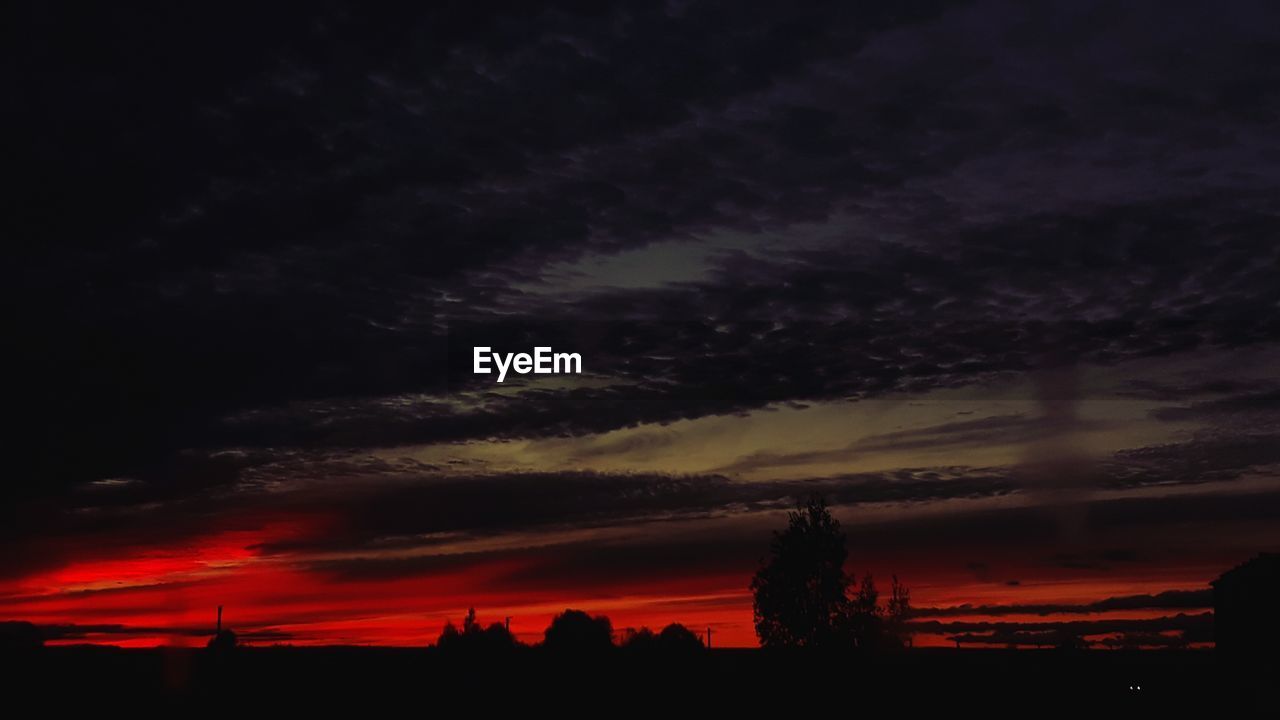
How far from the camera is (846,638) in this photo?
87062 mm

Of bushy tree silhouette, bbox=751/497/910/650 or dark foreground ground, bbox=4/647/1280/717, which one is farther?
bushy tree silhouette, bbox=751/497/910/650

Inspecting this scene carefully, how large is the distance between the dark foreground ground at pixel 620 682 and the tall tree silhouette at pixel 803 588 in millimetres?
28137

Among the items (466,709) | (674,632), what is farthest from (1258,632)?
(466,709)

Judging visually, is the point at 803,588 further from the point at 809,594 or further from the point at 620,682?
the point at 620,682

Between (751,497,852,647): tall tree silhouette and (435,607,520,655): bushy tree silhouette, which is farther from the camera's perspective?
(751,497,852,647): tall tree silhouette

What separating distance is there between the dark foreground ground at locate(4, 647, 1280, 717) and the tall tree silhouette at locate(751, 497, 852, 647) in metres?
28.1

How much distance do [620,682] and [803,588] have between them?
41692mm

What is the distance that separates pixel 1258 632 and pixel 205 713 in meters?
64.5

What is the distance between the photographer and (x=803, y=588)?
286ft

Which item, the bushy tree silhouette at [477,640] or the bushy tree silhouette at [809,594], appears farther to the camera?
the bushy tree silhouette at [809,594]

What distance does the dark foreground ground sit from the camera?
43.4 meters

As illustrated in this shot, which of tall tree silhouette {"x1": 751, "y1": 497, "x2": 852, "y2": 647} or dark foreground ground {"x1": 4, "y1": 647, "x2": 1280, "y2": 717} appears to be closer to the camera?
dark foreground ground {"x1": 4, "y1": 647, "x2": 1280, "y2": 717}

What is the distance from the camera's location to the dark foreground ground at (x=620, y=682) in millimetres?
43375

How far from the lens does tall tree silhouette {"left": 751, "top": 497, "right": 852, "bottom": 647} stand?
86.9m
